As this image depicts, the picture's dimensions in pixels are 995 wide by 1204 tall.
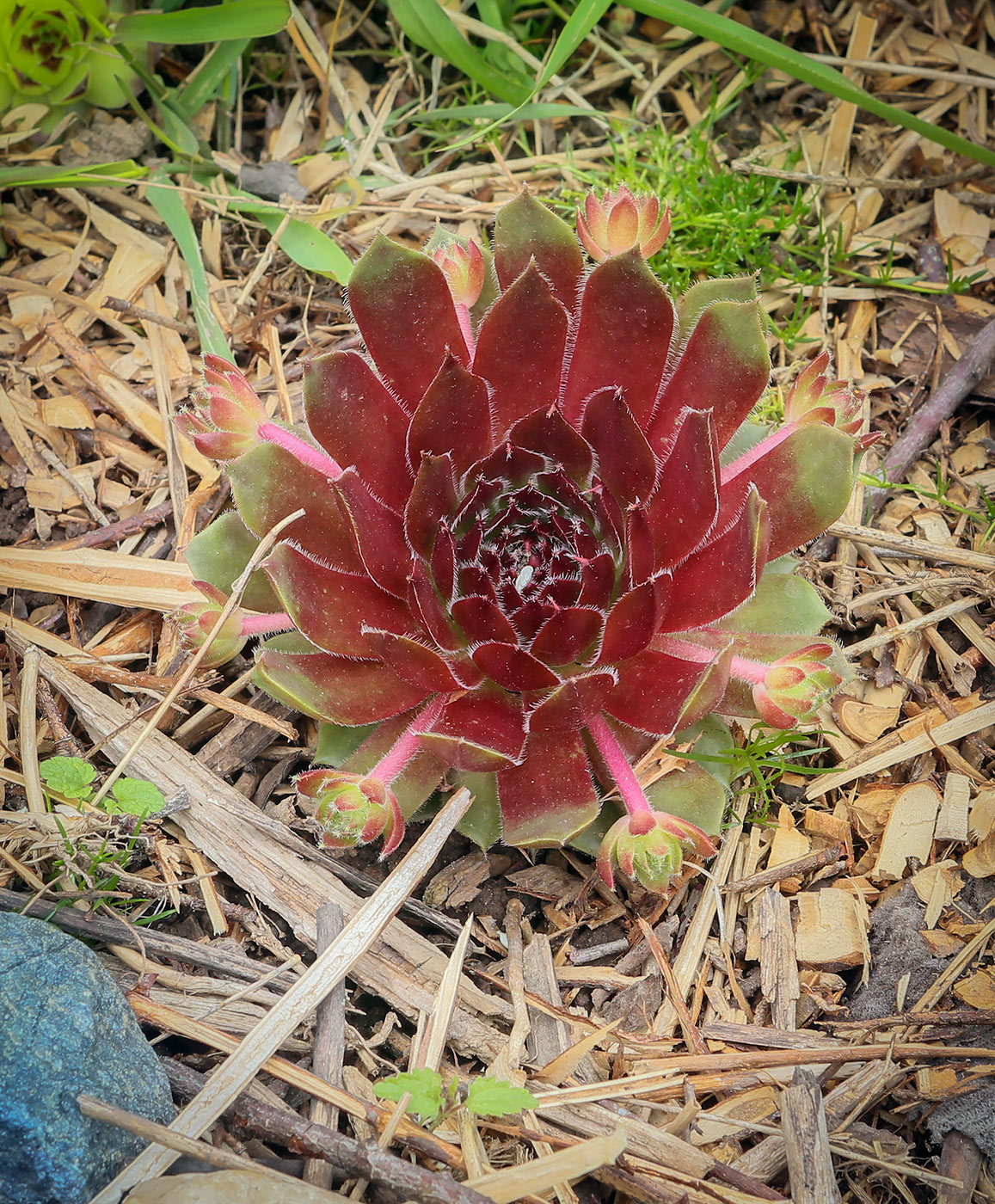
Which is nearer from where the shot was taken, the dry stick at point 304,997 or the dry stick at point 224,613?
the dry stick at point 304,997

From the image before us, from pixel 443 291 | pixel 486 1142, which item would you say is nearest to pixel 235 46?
pixel 443 291

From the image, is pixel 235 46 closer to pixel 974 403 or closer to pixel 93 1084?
pixel 974 403

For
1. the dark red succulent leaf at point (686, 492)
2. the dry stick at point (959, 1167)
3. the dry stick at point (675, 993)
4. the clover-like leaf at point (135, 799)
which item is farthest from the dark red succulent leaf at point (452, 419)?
the dry stick at point (959, 1167)

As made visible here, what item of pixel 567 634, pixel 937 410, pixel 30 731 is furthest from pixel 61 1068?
pixel 937 410

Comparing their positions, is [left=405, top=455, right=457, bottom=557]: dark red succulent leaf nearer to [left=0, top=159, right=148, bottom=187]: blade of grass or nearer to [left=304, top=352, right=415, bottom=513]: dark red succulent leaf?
[left=304, top=352, right=415, bottom=513]: dark red succulent leaf

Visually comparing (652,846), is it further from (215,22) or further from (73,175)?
(215,22)

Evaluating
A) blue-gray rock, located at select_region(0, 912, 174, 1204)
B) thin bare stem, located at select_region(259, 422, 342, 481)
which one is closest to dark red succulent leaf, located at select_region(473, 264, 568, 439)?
thin bare stem, located at select_region(259, 422, 342, 481)

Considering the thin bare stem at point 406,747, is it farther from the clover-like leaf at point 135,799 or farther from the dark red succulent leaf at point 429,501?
the clover-like leaf at point 135,799
